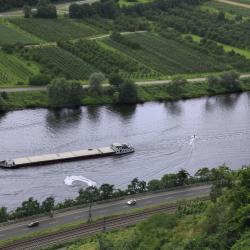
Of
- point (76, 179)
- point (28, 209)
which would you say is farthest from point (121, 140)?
point (28, 209)

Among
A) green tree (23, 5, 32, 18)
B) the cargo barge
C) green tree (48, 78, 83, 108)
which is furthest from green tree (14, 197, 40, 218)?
green tree (23, 5, 32, 18)

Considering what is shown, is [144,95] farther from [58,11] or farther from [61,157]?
[58,11]

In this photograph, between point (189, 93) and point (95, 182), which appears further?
point (189, 93)

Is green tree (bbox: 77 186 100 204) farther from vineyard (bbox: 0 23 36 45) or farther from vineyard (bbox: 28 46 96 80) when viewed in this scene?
vineyard (bbox: 0 23 36 45)

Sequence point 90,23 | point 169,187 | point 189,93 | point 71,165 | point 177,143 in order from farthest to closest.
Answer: point 90,23 → point 189,93 → point 177,143 → point 71,165 → point 169,187

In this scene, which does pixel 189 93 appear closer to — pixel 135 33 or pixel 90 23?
pixel 135 33

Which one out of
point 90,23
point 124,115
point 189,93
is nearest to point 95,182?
point 124,115

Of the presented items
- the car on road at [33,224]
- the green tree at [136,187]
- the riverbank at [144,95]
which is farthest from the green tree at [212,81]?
the car on road at [33,224]

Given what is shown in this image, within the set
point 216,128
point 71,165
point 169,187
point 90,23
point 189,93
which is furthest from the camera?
point 90,23
